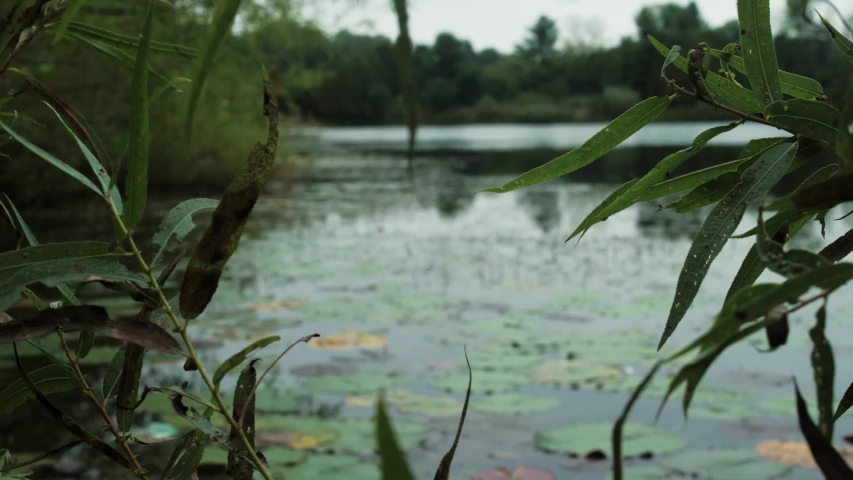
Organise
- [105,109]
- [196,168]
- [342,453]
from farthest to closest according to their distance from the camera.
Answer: [196,168] < [105,109] < [342,453]

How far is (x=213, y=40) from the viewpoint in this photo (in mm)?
202

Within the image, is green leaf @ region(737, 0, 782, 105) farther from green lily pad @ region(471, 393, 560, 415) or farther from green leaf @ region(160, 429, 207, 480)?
green lily pad @ region(471, 393, 560, 415)

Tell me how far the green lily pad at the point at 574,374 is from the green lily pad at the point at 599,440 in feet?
1.38

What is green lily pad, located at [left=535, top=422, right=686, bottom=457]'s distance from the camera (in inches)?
103

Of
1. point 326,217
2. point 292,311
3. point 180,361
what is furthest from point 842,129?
point 326,217

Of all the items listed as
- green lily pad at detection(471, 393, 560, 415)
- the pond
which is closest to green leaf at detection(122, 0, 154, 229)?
the pond

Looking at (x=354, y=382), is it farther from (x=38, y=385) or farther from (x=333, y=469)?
(x=38, y=385)

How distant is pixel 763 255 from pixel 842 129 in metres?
0.04

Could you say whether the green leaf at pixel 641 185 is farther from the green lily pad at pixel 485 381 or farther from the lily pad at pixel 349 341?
the lily pad at pixel 349 341

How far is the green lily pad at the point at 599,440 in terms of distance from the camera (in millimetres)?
2607

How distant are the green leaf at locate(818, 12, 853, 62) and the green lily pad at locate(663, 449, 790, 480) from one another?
2274 mm

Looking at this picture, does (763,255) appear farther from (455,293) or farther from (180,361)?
(455,293)

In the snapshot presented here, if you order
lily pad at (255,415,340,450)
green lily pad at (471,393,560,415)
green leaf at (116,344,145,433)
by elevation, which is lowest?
lily pad at (255,415,340,450)

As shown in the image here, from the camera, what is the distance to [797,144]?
0.35 meters
